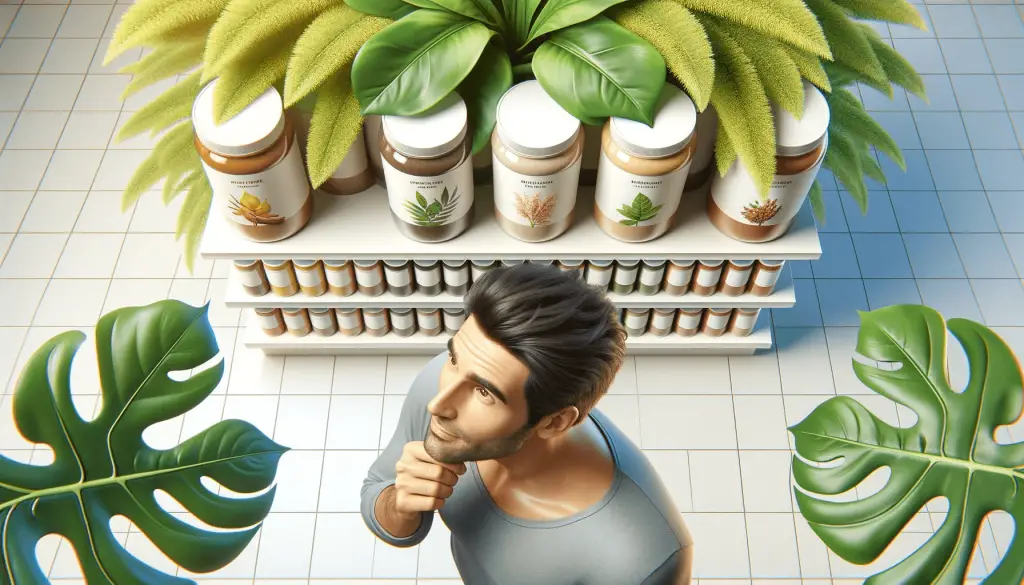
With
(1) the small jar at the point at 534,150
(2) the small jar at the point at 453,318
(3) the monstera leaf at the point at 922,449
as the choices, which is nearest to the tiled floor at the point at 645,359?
(2) the small jar at the point at 453,318

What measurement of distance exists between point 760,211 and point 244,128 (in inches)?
44.0

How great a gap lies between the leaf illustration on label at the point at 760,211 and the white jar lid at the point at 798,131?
163mm

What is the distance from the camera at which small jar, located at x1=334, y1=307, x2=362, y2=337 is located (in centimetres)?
244

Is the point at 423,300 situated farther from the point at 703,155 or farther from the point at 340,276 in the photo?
the point at 703,155

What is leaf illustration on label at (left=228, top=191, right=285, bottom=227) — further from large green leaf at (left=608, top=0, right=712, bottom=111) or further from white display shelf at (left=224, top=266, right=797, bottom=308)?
large green leaf at (left=608, top=0, right=712, bottom=111)

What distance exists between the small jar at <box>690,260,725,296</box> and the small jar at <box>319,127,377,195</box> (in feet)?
2.77

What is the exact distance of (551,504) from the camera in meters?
1.29

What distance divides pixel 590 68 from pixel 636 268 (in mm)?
656

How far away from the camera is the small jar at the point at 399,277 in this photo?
2184mm

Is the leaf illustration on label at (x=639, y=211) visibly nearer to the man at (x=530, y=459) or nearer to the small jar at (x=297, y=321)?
the man at (x=530, y=459)

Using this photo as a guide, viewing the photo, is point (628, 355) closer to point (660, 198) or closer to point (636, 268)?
point (636, 268)

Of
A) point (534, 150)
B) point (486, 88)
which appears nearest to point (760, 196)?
point (534, 150)

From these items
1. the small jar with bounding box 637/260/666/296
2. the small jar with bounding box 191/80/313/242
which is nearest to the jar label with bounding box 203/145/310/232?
the small jar with bounding box 191/80/313/242

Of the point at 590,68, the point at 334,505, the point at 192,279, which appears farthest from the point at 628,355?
the point at 192,279
